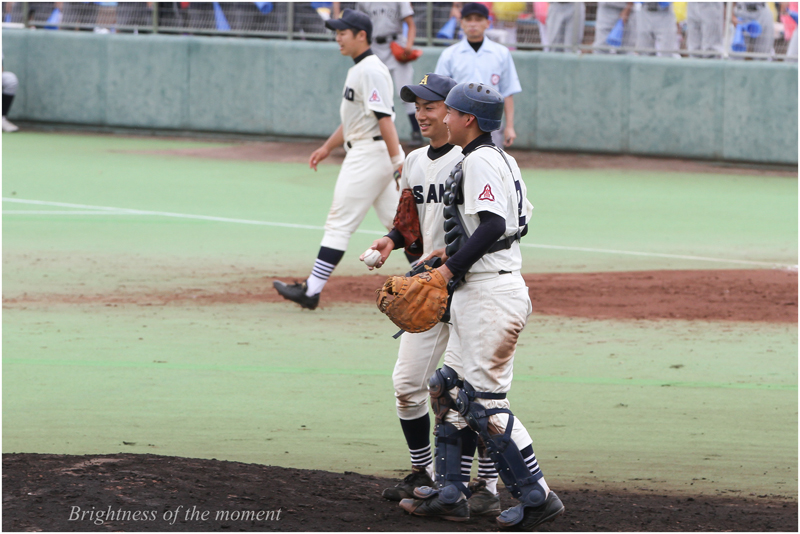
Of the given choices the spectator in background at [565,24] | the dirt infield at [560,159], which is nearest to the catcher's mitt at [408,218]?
the dirt infield at [560,159]

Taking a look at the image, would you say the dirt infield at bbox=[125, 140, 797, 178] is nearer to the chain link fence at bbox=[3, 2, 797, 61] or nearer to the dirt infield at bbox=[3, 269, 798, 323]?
the chain link fence at bbox=[3, 2, 797, 61]

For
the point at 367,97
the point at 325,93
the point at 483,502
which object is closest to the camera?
the point at 483,502

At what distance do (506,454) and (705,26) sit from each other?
15792 mm

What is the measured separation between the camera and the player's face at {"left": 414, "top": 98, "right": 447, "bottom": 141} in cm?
497

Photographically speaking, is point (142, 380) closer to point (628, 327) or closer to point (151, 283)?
point (151, 283)

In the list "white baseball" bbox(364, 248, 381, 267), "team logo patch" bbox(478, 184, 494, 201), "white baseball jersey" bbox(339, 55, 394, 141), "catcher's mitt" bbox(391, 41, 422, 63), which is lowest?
"white baseball" bbox(364, 248, 381, 267)

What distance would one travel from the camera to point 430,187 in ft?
16.5

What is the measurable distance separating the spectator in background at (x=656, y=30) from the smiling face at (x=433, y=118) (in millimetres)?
14681

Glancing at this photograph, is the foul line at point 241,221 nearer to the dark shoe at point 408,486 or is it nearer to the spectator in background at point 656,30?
the dark shoe at point 408,486

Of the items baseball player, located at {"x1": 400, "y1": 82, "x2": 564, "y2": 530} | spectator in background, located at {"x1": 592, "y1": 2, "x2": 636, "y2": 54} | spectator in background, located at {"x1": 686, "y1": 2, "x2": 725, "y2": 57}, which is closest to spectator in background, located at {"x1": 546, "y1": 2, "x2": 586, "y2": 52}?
spectator in background, located at {"x1": 592, "y1": 2, "x2": 636, "y2": 54}

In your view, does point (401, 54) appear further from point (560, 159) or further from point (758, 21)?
point (758, 21)

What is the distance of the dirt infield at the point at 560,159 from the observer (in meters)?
18.9

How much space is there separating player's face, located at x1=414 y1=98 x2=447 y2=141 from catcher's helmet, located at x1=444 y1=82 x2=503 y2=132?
32cm


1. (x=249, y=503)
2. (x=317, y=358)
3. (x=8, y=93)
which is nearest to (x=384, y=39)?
(x=8, y=93)
